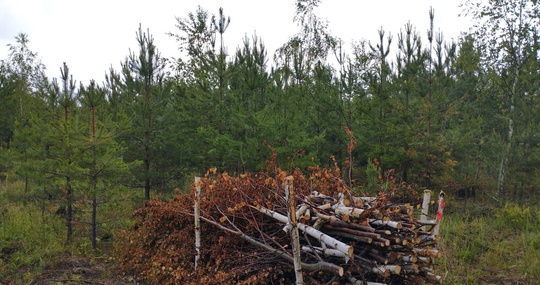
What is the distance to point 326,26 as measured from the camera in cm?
2012

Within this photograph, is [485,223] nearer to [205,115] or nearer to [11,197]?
[205,115]

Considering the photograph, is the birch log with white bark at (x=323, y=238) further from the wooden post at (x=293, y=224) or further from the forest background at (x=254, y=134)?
the forest background at (x=254, y=134)

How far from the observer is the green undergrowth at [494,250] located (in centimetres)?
616

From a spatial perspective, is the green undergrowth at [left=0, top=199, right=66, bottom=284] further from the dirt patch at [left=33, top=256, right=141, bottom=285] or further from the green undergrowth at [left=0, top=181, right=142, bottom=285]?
the dirt patch at [left=33, top=256, right=141, bottom=285]

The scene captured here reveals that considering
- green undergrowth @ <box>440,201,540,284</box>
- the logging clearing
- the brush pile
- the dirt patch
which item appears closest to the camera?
the brush pile

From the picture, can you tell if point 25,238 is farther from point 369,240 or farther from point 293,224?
point 369,240

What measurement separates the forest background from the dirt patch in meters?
0.39

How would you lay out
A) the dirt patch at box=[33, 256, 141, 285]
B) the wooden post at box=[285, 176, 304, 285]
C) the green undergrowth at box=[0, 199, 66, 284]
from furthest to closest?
the green undergrowth at box=[0, 199, 66, 284] → the dirt patch at box=[33, 256, 141, 285] → the wooden post at box=[285, 176, 304, 285]

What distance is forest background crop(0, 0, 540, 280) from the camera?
7652 mm

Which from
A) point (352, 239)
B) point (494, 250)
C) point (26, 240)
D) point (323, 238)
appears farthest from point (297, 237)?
point (26, 240)

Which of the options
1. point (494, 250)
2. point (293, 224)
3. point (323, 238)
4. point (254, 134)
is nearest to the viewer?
point (293, 224)

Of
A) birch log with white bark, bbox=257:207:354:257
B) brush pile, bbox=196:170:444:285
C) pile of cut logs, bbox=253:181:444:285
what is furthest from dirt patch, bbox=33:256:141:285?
pile of cut logs, bbox=253:181:444:285

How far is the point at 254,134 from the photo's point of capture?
9.93m

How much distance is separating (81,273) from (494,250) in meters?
7.09
